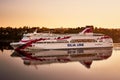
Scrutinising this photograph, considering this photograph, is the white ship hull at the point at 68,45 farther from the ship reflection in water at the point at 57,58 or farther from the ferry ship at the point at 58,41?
the ship reflection in water at the point at 57,58

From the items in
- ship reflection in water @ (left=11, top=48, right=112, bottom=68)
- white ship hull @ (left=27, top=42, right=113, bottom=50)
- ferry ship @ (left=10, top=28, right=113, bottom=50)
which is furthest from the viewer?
white ship hull @ (left=27, top=42, right=113, bottom=50)

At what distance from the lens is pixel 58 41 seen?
33938mm

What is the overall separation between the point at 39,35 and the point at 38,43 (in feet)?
4.64

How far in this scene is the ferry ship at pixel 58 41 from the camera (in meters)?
32.3

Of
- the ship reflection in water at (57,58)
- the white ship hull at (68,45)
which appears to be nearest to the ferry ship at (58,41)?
the white ship hull at (68,45)

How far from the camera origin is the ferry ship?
3231cm

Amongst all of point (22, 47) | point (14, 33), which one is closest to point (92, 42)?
point (22, 47)

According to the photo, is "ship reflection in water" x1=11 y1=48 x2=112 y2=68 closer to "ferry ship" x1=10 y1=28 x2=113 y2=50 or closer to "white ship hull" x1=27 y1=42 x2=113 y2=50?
"ferry ship" x1=10 y1=28 x2=113 y2=50

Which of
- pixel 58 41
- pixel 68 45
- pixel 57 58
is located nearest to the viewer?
pixel 57 58

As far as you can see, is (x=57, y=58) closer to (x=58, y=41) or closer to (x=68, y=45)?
(x=58, y=41)

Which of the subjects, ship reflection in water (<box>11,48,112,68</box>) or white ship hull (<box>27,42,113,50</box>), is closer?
ship reflection in water (<box>11,48,112,68</box>)

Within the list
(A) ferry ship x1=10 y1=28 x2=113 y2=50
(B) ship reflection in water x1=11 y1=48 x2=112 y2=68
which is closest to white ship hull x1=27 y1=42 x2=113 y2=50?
(A) ferry ship x1=10 y1=28 x2=113 y2=50

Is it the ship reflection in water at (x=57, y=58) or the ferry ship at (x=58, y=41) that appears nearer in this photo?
the ship reflection in water at (x=57, y=58)

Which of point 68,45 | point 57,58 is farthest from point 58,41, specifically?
point 57,58
